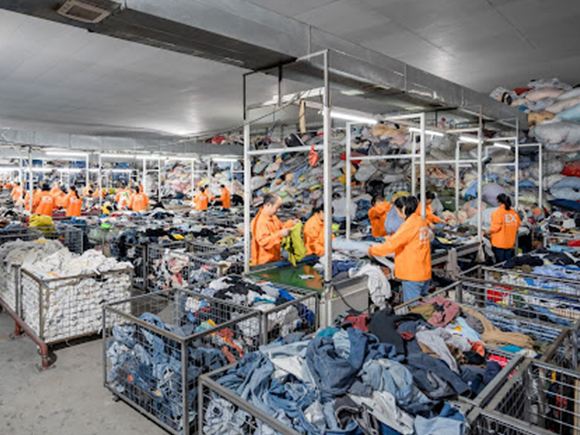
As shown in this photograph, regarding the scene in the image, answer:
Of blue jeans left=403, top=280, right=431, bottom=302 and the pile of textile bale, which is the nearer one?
blue jeans left=403, top=280, right=431, bottom=302

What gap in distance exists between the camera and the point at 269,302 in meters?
3.63

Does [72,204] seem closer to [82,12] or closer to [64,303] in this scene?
[64,303]

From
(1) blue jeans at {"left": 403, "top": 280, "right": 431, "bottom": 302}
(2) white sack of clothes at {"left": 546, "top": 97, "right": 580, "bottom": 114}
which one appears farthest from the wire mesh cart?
(2) white sack of clothes at {"left": 546, "top": 97, "right": 580, "bottom": 114}

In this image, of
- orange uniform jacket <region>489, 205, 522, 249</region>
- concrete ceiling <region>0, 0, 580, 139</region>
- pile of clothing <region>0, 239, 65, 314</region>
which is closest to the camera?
pile of clothing <region>0, 239, 65, 314</region>

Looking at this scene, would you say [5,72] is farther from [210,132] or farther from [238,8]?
[210,132]

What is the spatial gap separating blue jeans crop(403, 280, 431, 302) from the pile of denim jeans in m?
2.04

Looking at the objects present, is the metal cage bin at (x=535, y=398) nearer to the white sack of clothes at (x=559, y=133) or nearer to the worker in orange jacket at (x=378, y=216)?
the worker in orange jacket at (x=378, y=216)

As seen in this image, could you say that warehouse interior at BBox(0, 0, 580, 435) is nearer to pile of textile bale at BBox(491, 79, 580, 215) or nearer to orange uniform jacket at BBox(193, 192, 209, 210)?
pile of textile bale at BBox(491, 79, 580, 215)

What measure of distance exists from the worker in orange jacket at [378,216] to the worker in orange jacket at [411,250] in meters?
3.03

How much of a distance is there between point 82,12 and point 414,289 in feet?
12.8

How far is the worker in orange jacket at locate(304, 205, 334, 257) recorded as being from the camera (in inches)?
218

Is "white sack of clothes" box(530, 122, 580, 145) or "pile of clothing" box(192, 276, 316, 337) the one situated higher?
"white sack of clothes" box(530, 122, 580, 145)

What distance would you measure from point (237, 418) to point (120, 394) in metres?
1.80

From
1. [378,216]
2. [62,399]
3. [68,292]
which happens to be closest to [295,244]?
Answer: [68,292]
